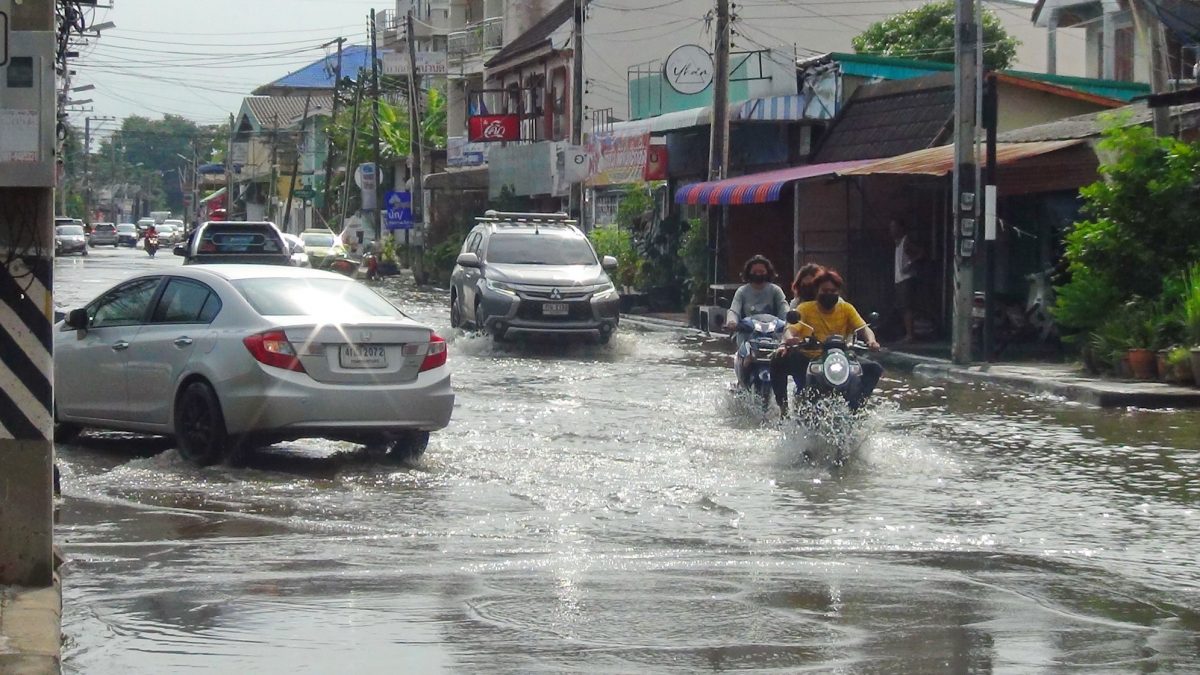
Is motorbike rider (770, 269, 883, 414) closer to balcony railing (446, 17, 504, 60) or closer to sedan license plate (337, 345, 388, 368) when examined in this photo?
sedan license plate (337, 345, 388, 368)

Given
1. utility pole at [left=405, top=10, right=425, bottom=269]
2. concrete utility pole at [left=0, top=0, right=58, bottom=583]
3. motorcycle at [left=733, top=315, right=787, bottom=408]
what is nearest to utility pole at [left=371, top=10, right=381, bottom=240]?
utility pole at [left=405, top=10, right=425, bottom=269]

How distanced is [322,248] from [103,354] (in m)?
46.4

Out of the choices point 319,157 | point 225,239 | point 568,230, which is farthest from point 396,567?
point 319,157

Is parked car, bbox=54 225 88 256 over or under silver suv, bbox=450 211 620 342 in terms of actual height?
over

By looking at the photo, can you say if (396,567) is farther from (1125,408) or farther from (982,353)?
(982,353)

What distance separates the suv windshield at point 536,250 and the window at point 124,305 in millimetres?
11428

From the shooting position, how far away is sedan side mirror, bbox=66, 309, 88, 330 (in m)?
12.3

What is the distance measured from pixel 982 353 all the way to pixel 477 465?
11177 mm

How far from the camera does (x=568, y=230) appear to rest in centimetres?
2503

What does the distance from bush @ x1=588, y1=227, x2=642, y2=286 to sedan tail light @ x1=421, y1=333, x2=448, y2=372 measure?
77.1ft

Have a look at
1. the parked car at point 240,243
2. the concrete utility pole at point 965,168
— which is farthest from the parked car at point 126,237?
the concrete utility pole at point 965,168

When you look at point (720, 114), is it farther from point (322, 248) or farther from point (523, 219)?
point (322, 248)

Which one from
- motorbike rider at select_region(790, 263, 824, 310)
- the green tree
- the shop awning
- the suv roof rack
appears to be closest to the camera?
motorbike rider at select_region(790, 263, 824, 310)

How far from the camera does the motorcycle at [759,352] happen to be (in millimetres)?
14133
